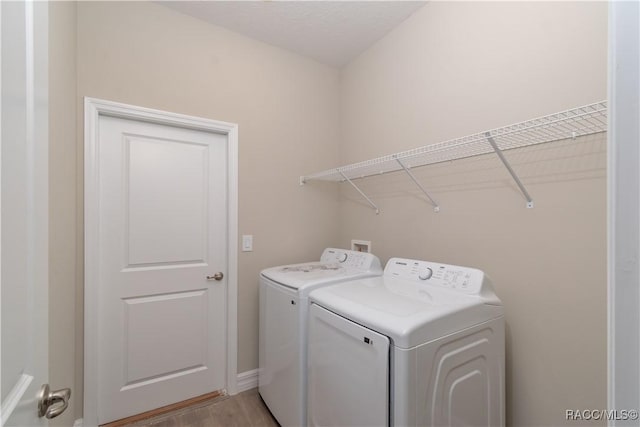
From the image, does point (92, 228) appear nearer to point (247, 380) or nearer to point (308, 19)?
point (247, 380)

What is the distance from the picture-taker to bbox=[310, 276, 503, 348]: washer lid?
963 mm

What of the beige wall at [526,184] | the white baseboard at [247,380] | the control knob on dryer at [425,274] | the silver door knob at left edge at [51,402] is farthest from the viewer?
the white baseboard at [247,380]

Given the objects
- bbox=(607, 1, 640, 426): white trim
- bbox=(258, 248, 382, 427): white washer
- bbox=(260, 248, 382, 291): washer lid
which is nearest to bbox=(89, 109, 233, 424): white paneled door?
bbox=(258, 248, 382, 427): white washer

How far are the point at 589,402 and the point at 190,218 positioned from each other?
2.36 meters

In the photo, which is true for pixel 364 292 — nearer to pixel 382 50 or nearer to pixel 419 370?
pixel 419 370

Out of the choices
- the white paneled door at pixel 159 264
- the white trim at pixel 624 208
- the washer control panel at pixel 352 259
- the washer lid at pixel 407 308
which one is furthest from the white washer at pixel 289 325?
the white trim at pixel 624 208

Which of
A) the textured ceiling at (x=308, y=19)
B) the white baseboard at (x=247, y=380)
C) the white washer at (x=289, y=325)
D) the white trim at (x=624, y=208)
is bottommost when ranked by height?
the white baseboard at (x=247, y=380)

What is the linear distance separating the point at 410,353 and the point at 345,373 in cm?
36

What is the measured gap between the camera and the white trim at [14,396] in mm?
440

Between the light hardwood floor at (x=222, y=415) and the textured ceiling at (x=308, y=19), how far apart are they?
276 cm

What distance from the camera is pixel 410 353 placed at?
0.92m

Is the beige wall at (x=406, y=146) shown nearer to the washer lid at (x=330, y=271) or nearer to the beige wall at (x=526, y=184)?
the beige wall at (x=526, y=184)

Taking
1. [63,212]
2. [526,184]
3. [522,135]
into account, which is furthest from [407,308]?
[63,212]

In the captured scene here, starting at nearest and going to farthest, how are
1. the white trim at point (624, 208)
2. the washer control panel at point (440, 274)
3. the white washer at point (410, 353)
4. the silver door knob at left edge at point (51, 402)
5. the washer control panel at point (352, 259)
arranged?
the white trim at point (624, 208) < the silver door knob at left edge at point (51, 402) < the white washer at point (410, 353) < the washer control panel at point (440, 274) < the washer control panel at point (352, 259)
